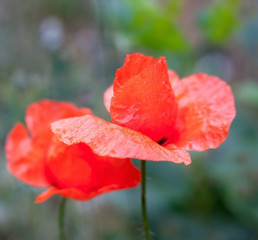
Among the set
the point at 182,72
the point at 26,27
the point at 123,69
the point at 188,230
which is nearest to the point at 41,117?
the point at 123,69

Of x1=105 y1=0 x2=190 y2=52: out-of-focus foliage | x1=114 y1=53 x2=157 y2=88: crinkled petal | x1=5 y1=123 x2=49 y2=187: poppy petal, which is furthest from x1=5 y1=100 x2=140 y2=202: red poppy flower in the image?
x1=105 y1=0 x2=190 y2=52: out-of-focus foliage

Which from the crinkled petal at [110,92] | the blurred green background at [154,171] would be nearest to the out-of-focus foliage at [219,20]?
the blurred green background at [154,171]

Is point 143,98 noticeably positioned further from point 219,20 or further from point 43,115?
point 219,20

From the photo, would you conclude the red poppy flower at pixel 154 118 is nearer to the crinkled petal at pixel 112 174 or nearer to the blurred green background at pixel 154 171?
the crinkled petal at pixel 112 174

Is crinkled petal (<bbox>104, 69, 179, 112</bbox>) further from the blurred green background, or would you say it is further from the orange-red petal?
the blurred green background

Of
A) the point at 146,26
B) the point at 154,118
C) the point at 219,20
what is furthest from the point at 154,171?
the point at 154,118

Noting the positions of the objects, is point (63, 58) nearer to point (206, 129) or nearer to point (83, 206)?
point (83, 206)
